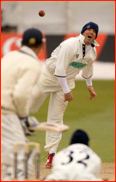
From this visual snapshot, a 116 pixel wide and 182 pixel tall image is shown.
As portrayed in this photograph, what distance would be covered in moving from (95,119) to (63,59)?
5526mm

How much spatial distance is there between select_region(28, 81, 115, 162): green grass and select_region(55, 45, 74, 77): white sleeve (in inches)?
79.0

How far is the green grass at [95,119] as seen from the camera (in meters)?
8.99

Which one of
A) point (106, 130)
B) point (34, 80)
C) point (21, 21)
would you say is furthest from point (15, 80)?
point (21, 21)

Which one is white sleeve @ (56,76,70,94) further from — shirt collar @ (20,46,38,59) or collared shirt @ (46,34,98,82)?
shirt collar @ (20,46,38,59)

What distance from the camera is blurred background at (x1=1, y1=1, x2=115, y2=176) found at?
1034 cm

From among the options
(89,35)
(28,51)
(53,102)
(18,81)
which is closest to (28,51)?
(28,51)

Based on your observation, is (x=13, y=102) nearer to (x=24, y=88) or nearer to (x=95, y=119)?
(x=24, y=88)

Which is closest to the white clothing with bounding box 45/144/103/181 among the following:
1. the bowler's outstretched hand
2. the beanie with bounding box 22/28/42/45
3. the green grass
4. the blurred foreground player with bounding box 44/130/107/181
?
the blurred foreground player with bounding box 44/130/107/181

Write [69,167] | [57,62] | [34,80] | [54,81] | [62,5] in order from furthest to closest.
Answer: [62,5] < [54,81] < [57,62] < [34,80] < [69,167]

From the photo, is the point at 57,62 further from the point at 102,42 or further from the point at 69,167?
the point at 102,42

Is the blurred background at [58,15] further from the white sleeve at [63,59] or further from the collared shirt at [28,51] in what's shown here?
the collared shirt at [28,51]

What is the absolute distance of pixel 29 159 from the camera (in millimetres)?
4832

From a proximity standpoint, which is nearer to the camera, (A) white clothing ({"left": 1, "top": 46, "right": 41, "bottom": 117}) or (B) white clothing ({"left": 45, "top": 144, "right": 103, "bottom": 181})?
(B) white clothing ({"left": 45, "top": 144, "right": 103, "bottom": 181})

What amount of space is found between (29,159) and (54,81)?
2.72 meters
